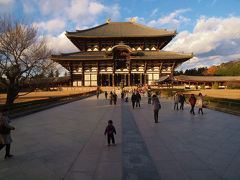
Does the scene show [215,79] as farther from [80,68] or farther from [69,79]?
[69,79]

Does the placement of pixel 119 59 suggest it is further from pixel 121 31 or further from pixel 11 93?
pixel 11 93

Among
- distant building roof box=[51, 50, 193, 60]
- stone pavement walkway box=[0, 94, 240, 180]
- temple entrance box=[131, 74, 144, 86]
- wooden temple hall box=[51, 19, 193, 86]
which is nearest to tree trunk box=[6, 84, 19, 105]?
stone pavement walkway box=[0, 94, 240, 180]

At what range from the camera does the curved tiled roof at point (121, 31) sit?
31.2 meters

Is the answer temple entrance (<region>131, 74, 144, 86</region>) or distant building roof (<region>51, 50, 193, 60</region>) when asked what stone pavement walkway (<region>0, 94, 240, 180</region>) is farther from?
temple entrance (<region>131, 74, 144, 86</region>)

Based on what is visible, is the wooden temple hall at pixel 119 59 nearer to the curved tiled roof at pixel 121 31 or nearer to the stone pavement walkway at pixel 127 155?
the curved tiled roof at pixel 121 31

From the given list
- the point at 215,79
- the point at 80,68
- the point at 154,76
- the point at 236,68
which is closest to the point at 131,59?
the point at 154,76

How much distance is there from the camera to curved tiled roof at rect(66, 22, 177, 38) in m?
31.2

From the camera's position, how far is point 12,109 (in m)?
8.07

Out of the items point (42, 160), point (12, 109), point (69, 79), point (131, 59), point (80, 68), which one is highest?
point (131, 59)

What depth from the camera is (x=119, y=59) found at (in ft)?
105

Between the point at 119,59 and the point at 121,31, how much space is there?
887 centimetres

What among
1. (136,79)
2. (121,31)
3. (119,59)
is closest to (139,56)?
(119,59)

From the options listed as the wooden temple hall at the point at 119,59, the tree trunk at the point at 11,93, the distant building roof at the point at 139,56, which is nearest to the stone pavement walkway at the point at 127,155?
the tree trunk at the point at 11,93

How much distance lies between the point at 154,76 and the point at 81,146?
1192 inches
